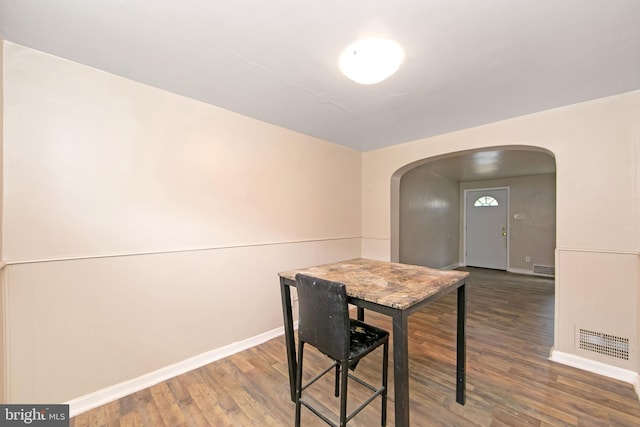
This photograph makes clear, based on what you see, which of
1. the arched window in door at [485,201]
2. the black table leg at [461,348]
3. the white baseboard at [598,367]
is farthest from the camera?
the arched window in door at [485,201]

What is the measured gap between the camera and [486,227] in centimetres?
637

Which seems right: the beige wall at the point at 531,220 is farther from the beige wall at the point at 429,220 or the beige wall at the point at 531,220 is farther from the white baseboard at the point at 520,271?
the beige wall at the point at 429,220

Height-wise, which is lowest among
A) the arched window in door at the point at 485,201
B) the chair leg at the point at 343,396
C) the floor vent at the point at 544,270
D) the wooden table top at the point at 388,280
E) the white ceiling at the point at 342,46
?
the floor vent at the point at 544,270

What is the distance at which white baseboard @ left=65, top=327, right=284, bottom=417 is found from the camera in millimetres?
1699

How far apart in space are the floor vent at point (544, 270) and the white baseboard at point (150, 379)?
6.14 meters

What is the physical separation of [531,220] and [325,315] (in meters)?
6.44

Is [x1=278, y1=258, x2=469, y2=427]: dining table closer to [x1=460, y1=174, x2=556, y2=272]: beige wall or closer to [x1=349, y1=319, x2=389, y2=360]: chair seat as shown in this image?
[x1=349, y1=319, x2=389, y2=360]: chair seat

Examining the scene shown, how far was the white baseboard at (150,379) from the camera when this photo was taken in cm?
170

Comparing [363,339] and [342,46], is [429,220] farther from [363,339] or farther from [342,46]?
[342,46]

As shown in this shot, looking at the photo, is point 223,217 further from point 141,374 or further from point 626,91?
point 626,91

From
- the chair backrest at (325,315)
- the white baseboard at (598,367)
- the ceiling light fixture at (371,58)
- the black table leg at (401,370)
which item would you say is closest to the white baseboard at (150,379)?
the chair backrest at (325,315)

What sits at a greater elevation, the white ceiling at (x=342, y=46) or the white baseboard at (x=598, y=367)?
the white ceiling at (x=342, y=46)

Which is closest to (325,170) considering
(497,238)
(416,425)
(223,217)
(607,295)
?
(223,217)

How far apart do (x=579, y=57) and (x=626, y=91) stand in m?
0.93
